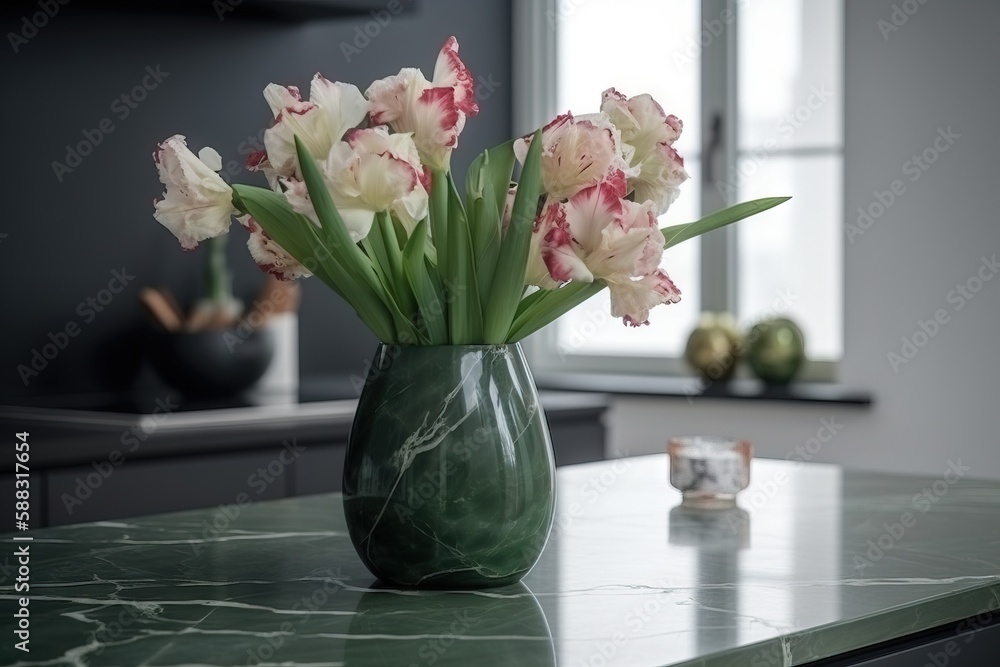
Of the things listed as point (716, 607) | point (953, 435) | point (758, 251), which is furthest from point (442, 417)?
point (758, 251)

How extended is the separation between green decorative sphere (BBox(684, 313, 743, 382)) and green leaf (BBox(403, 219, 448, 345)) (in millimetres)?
2449

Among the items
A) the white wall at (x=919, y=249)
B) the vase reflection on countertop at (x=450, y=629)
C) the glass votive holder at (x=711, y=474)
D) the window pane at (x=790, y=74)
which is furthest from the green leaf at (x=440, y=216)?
the window pane at (x=790, y=74)

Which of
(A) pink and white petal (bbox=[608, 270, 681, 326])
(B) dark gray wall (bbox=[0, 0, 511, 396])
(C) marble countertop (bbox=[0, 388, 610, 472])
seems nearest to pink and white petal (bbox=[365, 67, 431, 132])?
(A) pink and white petal (bbox=[608, 270, 681, 326])

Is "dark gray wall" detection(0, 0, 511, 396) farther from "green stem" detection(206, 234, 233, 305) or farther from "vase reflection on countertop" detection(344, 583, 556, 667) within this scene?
"vase reflection on countertop" detection(344, 583, 556, 667)

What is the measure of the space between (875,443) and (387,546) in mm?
2352

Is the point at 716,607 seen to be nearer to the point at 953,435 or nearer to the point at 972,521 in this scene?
the point at 972,521

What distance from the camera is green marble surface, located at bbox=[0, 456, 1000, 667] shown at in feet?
3.10

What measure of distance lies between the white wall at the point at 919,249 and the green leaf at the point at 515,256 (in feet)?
7.31

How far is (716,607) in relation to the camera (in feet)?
3.52

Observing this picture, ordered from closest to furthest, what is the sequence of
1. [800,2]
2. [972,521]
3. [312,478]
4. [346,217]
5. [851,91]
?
[346,217]
[972,521]
[312,478]
[851,91]
[800,2]

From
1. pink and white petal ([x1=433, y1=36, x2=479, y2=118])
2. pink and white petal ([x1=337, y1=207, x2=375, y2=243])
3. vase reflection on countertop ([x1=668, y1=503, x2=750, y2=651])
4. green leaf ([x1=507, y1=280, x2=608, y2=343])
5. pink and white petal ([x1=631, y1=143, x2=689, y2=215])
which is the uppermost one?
pink and white petal ([x1=433, y1=36, x2=479, y2=118])

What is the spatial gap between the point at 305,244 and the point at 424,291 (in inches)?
4.4

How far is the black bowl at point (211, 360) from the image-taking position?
2883mm

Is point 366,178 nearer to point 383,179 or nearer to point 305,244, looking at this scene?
point 383,179
